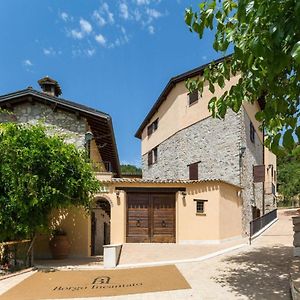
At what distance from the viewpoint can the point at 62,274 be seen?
9.80 metres

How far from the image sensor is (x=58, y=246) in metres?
12.8

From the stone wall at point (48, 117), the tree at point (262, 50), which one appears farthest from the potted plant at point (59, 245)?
the tree at point (262, 50)

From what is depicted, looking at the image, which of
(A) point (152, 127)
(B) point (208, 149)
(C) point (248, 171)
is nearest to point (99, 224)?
(B) point (208, 149)

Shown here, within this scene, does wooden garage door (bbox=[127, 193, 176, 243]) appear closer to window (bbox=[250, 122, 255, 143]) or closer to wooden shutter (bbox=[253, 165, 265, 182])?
wooden shutter (bbox=[253, 165, 265, 182])

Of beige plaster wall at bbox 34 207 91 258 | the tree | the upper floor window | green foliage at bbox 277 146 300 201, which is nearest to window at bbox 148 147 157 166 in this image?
the upper floor window

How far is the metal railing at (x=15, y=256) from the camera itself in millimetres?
10335

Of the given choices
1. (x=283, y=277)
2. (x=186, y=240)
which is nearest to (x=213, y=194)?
(x=186, y=240)

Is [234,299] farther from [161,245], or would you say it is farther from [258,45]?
[161,245]

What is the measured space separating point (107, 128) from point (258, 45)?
49.8 feet

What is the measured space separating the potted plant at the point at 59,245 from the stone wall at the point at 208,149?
32.6 feet

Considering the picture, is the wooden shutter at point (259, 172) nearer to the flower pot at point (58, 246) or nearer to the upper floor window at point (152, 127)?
the upper floor window at point (152, 127)

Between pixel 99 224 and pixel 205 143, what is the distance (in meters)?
7.88

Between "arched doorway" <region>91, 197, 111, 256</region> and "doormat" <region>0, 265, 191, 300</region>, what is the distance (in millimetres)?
4232

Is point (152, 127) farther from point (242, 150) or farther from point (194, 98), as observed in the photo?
point (242, 150)
